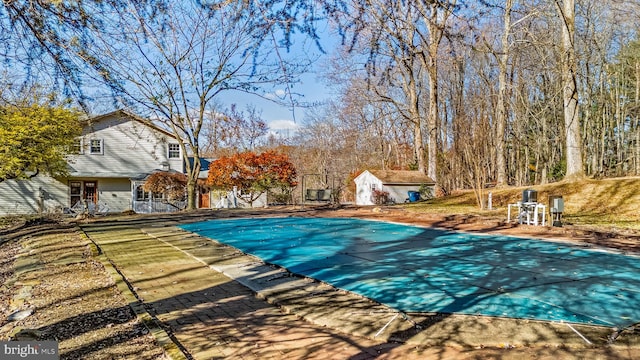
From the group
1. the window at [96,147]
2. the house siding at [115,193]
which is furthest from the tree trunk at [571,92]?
the window at [96,147]

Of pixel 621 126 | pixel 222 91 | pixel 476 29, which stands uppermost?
pixel 222 91

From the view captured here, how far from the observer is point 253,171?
70.2 ft

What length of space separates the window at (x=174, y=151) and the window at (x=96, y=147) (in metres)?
3.56

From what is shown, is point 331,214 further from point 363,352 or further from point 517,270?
point 363,352

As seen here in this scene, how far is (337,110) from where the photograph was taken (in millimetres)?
32062

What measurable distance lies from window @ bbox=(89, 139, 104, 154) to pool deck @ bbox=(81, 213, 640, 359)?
64.6 feet

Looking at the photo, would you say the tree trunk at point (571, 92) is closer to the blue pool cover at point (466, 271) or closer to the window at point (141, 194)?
the blue pool cover at point (466, 271)

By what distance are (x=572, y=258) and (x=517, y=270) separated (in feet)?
5.40

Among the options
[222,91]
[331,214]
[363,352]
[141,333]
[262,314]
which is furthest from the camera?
[222,91]

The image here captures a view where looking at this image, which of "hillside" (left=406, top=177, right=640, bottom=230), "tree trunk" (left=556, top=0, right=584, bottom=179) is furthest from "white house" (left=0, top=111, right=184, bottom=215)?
"tree trunk" (left=556, top=0, right=584, bottom=179)

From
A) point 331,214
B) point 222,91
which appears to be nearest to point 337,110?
point 222,91

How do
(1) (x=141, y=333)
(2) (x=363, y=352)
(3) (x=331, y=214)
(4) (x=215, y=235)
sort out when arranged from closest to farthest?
(2) (x=363, y=352)
(1) (x=141, y=333)
(4) (x=215, y=235)
(3) (x=331, y=214)

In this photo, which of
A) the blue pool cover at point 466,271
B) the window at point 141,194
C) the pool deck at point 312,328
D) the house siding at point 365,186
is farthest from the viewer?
the house siding at point 365,186

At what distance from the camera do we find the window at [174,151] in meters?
24.8
